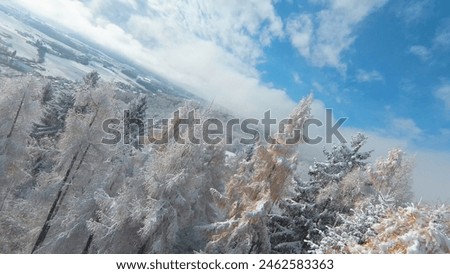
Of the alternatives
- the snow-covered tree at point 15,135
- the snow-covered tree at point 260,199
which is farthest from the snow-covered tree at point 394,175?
the snow-covered tree at point 15,135

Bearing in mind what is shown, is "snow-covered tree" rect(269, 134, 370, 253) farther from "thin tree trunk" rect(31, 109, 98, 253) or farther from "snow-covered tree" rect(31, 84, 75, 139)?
"snow-covered tree" rect(31, 84, 75, 139)

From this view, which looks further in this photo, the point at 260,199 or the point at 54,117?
the point at 54,117

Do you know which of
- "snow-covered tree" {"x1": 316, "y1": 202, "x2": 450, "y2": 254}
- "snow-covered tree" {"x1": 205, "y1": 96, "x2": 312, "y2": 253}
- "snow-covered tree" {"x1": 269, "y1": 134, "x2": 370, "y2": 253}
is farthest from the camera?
"snow-covered tree" {"x1": 269, "y1": 134, "x2": 370, "y2": 253}

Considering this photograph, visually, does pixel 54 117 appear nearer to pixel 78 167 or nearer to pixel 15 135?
pixel 15 135

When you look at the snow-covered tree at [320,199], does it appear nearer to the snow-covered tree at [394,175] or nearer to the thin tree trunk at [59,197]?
the snow-covered tree at [394,175]

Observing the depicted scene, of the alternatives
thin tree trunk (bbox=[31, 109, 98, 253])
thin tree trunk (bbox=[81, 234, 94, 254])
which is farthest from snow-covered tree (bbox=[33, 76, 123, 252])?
thin tree trunk (bbox=[81, 234, 94, 254])

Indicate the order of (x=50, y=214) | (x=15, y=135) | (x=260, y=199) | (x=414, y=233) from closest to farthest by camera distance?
1. (x=414, y=233)
2. (x=260, y=199)
3. (x=50, y=214)
4. (x=15, y=135)

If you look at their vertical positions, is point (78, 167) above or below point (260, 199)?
below

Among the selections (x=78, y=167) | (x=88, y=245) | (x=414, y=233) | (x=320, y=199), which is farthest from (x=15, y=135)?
(x=414, y=233)

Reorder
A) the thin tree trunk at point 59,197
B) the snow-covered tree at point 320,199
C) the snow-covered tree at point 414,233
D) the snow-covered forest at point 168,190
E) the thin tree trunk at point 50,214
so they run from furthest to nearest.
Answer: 1. the thin tree trunk at point 59,197
2. the thin tree trunk at point 50,214
3. the snow-covered tree at point 320,199
4. the snow-covered forest at point 168,190
5. the snow-covered tree at point 414,233
